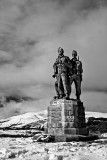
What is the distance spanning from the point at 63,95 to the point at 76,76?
4.86 feet

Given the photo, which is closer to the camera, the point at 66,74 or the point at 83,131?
the point at 83,131

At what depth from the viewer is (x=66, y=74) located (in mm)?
13586

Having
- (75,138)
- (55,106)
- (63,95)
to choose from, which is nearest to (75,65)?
(63,95)

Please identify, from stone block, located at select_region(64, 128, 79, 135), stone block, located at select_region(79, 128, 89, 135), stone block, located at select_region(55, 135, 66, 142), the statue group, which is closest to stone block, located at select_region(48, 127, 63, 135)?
stone block, located at select_region(64, 128, 79, 135)

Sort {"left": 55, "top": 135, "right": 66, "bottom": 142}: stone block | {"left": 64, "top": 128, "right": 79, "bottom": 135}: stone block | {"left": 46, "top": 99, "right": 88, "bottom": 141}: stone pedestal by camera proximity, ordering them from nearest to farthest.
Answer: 1. {"left": 55, "top": 135, "right": 66, "bottom": 142}: stone block
2. {"left": 64, "top": 128, "right": 79, "bottom": 135}: stone block
3. {"left": 46, "top": 99, "right": 88, "bottom": 141}: stone pedestal

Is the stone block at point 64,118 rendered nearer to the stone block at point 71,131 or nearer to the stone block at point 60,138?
the stone block at point 71,131

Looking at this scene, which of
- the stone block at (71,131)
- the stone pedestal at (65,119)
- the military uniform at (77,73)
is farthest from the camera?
the military uniform at (77,73)

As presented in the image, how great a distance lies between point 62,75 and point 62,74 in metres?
0.06

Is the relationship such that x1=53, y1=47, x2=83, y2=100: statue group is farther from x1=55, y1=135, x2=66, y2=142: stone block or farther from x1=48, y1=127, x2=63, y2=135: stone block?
x1=55, y1=135, x2=66, y2=142: stone block

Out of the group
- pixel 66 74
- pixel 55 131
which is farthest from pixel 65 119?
pixel 66 74

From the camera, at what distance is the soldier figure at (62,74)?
526 inches

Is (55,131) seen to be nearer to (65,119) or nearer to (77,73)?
(65,119)

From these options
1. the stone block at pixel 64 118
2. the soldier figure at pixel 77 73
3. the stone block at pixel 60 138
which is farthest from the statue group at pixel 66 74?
the stone block at pixel 60 138

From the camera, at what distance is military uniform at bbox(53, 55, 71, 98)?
13.4 metres
